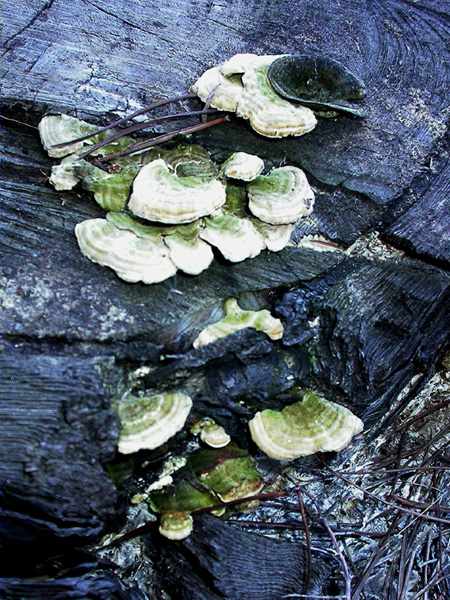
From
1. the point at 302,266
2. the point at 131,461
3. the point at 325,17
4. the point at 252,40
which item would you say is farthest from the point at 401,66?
the point at 131,461

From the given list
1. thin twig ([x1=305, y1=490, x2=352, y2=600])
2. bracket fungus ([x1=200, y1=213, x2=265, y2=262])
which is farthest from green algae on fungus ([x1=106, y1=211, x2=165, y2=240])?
thin twig ([x1=305, y1=490, x2=352, y2=600])

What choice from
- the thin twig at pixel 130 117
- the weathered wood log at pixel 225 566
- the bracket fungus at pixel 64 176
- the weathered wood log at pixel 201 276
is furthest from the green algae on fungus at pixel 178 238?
the weathered wood log at pixel 225 566

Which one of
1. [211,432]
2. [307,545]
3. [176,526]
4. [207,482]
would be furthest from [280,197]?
[307,545]

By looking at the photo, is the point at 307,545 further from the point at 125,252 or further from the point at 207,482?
the point at 125,252

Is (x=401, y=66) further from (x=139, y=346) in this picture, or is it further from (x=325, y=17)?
(x=139, y=346)

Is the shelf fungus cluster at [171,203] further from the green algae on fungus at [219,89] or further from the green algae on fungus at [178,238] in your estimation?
the green algae on fungus at [219,89]

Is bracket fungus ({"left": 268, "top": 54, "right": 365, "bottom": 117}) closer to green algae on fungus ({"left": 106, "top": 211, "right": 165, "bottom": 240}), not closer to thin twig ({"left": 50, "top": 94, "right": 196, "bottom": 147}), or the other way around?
thin twig ({"left": 50, "top": 94, "right": 196, "bottom": 147})
